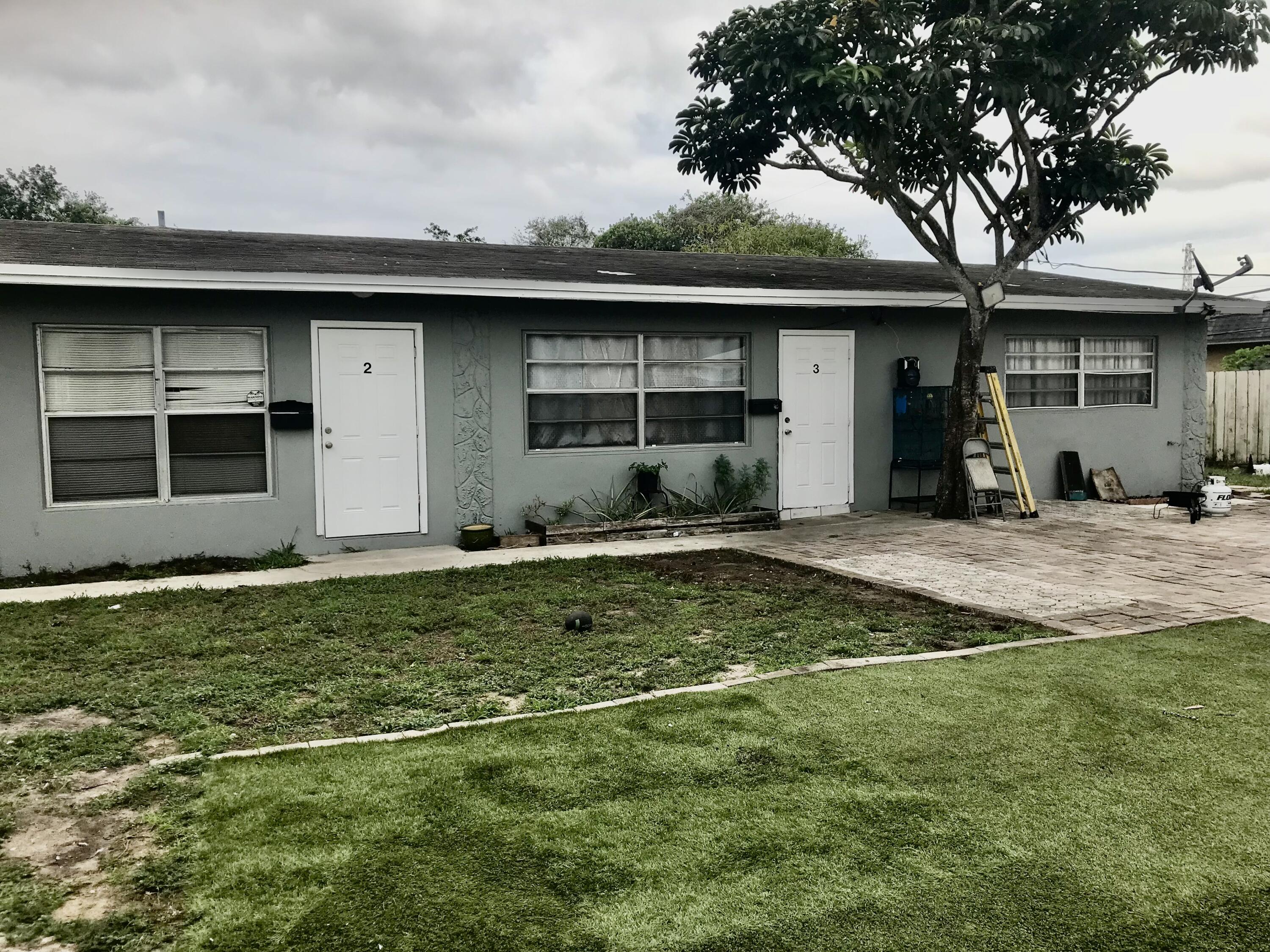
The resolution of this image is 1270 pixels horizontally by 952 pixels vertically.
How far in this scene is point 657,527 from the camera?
33.5 ft

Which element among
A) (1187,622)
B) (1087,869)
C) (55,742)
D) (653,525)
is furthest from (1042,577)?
(55,742)

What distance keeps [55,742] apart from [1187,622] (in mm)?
6049

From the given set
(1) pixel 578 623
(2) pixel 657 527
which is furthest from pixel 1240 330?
(1) pixel 578 623

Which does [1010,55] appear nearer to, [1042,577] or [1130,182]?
[1130,182]

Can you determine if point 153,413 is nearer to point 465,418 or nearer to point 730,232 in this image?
point 465,418

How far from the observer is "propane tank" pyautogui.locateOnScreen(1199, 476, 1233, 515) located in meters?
11.4

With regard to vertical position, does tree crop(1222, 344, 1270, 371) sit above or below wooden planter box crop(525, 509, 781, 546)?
Answer: above

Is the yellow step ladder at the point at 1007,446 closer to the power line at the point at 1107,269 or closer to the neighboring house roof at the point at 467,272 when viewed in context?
the neighboring house roof at the point at 467,272

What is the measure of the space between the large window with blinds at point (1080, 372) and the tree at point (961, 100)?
149cm

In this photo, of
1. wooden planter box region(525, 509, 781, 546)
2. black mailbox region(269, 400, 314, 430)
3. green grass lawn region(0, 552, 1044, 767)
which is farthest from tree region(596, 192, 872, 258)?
green grass lawn region(0, 552, 1044, 767)

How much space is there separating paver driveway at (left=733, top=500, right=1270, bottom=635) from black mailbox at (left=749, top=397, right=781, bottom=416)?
132 cm

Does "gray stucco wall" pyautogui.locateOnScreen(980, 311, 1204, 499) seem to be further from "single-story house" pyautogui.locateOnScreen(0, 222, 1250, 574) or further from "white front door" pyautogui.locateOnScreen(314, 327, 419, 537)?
"white front door" pyautogui.locateOnScreen(314, 327, 419, 537)

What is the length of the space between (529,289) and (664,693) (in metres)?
5.50

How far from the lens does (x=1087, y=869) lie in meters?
3.03
